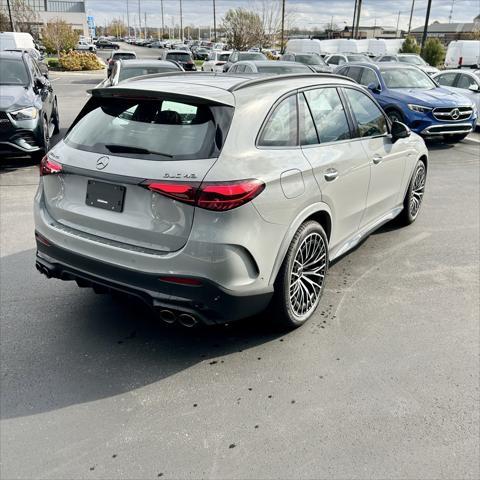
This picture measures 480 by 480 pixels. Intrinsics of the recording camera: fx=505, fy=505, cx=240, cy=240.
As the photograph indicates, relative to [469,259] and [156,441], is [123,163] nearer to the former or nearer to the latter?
[156,441]

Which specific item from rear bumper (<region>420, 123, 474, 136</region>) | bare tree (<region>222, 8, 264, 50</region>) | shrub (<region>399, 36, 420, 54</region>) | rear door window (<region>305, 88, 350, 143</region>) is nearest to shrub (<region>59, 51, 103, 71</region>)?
bare tree (<region>222, 8, 264, 50</region>)

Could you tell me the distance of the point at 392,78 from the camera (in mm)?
12133

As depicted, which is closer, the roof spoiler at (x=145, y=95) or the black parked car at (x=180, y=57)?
the roof spoiler at (x=145, y=95)

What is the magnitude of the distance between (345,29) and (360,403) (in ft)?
290

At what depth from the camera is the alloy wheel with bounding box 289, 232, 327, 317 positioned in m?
3.48

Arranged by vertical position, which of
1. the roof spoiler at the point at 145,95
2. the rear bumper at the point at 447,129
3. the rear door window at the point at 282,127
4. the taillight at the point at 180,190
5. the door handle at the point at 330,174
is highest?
the roof spoiler at the point at 145,95

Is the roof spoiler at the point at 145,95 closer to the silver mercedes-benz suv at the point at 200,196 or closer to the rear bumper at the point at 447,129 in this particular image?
the silver mercedes-benz suv at the point at 200,196

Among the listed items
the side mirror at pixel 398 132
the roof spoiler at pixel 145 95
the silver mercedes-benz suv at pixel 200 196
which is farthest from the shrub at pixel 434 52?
the roof spoiler at pixel 145 95

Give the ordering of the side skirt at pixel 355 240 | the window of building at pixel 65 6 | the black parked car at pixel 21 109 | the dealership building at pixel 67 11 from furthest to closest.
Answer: the window of building at pixel 65 6
the dealership building at pixel 67 11
the black parked car at pixel 21 109
the side skirt at pixel 355 240

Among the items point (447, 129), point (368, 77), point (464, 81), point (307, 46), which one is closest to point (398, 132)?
point (447, 129)

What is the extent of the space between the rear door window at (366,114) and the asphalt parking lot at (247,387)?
4.30 ft

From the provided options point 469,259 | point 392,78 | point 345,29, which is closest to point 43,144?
point 469,259

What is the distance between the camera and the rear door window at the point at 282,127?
3195 mm

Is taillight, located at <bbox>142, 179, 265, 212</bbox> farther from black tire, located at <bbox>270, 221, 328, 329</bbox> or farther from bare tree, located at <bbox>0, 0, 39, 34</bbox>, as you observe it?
bare tree, located at <bbox>0, 0, 39, 34</bbox>
